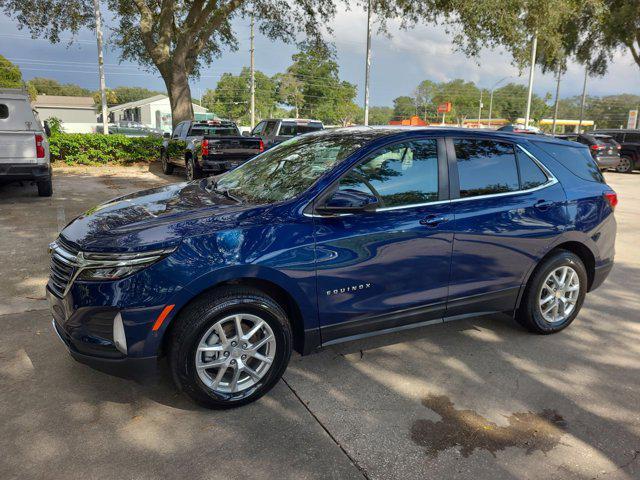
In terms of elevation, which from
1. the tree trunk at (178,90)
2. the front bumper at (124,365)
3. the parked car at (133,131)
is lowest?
the front bumper at (124,365)

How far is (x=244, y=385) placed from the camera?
307 cm

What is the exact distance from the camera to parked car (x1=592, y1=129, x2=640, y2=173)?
19892 mm

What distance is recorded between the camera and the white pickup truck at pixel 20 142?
8.84 metres

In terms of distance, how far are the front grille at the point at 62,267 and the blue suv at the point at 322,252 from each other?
0.04 feet

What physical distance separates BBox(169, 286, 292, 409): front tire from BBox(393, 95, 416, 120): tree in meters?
109

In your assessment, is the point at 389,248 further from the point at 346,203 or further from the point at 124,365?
the point at 124,365

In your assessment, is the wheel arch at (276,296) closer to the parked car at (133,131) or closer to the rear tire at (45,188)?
the rear tire at (45,188)

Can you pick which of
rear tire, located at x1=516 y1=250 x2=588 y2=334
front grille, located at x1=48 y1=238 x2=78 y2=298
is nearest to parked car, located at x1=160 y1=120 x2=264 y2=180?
rear tire, located at x1=516 y1=250 x2=588 y2=334

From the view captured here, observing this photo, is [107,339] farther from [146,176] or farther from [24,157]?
[146,176]

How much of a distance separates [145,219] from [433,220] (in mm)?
1935

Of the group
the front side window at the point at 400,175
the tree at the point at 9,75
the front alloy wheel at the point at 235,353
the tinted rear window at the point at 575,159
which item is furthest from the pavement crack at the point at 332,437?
the tree at the point at 9,75

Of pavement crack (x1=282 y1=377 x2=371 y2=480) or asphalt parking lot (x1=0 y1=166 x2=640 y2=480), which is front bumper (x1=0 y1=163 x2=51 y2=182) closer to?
asphalt parking lot (x1=0 y1=166 x2=640 y2=480)

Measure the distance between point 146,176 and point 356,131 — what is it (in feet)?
39.6

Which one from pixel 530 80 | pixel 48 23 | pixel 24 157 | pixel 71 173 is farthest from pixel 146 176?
pixel 530 80
